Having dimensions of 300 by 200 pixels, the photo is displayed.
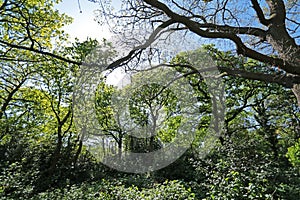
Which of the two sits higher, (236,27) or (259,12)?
(259,12)

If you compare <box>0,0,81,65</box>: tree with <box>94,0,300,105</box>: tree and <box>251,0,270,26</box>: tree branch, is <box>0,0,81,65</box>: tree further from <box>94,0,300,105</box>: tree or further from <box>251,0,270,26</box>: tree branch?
<box>251,0,270,26</box>: tree branch

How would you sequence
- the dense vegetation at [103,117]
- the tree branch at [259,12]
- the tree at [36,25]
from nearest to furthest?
the tree branch at [259,12]
the tree at [36,25]
the dense vegetation at [103,117]

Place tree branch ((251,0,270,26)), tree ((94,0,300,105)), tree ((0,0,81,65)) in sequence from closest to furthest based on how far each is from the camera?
tree ((94,0,300,105))
tree branch ((251,0,270,26))
tree ((0,0,81,65))

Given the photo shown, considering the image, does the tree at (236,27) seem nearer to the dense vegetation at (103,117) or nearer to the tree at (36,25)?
the dense vegetation at (103,117)

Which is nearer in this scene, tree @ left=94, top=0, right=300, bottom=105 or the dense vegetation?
tree @ left=94, top=0, right=300, bottom=105

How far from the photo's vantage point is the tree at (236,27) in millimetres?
3193

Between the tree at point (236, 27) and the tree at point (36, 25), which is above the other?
the tree at point (36, 25)

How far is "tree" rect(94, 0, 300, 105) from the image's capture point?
3.19 m

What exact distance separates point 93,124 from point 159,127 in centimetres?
272

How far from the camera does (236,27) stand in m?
3.65

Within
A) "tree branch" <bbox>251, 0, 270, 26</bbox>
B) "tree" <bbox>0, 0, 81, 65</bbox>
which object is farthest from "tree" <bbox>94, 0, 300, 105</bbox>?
"tree" <bbox>0, 0, 81, 65</bbox>

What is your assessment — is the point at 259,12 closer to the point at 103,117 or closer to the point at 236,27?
the point at 236,27

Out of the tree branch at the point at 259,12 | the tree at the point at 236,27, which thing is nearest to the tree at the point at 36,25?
the tree at the point at 236,27

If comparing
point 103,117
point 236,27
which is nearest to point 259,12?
point 236,27
